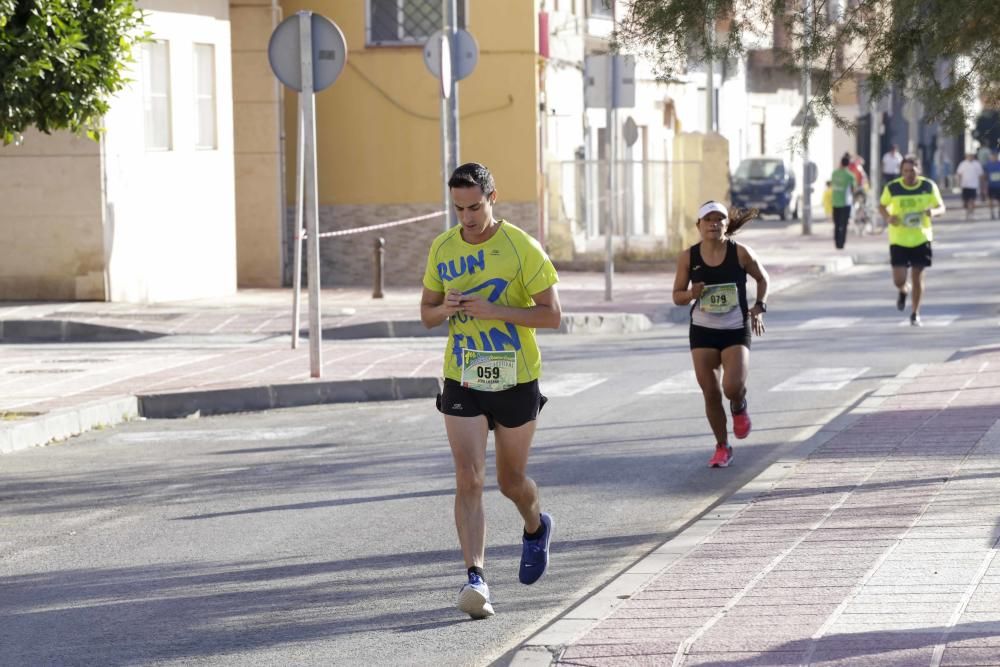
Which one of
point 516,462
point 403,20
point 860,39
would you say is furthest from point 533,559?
point 403,20

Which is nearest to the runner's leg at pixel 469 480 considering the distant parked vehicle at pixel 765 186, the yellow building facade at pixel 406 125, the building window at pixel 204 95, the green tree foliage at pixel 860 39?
the green tree foliage at pixel 860 39

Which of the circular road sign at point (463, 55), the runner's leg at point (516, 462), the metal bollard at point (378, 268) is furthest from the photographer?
the metal bollard at point (378, 268)

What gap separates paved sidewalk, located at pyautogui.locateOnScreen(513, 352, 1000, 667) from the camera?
5887mm

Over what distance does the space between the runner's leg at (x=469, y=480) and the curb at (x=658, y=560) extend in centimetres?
46

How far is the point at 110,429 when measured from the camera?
13.3 metres

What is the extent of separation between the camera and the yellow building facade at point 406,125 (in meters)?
27.9

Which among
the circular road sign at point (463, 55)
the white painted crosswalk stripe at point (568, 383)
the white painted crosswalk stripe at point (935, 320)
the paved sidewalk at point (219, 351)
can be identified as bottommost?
the white painted crosswalk stripe at point (568, 383)

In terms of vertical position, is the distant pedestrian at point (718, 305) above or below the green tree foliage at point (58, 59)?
below

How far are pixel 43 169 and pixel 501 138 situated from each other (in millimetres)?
8261

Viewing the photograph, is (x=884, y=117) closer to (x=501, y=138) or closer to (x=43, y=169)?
(x=501, y=138)

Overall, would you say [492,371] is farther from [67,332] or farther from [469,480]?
[67,332]

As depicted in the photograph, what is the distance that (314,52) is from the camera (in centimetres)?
1525

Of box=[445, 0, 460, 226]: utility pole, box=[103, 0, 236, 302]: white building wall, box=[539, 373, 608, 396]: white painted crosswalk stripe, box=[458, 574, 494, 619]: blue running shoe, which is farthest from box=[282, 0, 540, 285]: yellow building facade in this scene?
box=[458, 574, 494, 619]: blue running shoe

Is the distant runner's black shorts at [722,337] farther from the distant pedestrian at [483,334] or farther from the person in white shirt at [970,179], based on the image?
the person in white shirt at [970,179]
